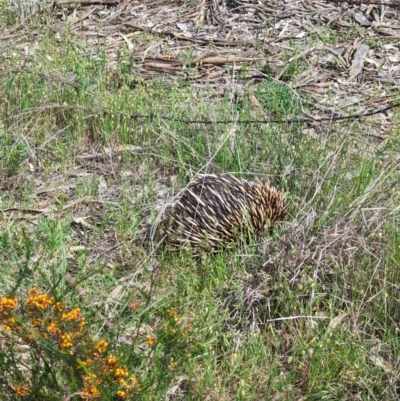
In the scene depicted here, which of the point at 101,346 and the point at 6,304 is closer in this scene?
the point at 6,304

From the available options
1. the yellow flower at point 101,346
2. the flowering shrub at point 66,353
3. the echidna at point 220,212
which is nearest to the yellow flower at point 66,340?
the flowering shrub at point 66,353

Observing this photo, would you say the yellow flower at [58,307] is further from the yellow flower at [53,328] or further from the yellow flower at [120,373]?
the yellow flower at [120,373]

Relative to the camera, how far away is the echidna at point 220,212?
4316mm

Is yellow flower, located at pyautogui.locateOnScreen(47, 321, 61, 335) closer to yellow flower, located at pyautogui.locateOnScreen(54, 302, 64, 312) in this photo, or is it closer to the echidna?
yellow flower, located at pyautogui.locateOnScreen(54, 302, 64, 312)

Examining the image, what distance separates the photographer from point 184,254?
4.22 m

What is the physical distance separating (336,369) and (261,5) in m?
4.32

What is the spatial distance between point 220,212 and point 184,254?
0.32 m

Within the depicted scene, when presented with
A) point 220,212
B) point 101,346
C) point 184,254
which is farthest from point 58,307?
point 220,212

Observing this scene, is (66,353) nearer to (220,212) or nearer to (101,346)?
(101,346)

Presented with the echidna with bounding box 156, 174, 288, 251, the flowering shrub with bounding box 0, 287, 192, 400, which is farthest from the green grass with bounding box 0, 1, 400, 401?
the echidna with bounding box 156, 174, 288, 251

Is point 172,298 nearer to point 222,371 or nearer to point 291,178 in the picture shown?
point 222,371

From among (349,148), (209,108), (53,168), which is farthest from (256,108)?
(53,168)

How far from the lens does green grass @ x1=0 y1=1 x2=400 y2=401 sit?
327 centimetres

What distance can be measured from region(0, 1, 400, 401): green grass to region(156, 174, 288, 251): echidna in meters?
0.12
